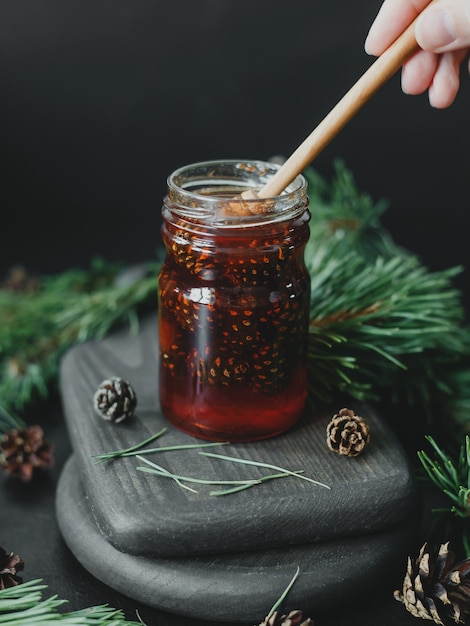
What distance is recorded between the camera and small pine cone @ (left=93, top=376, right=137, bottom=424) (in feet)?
3.46

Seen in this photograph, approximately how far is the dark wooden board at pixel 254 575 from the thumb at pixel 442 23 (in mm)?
490

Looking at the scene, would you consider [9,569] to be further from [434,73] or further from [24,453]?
[434,73]

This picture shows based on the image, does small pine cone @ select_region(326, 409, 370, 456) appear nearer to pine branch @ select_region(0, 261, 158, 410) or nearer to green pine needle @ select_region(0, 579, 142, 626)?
green pine needle @ select_region(0, 579, 142, 626)

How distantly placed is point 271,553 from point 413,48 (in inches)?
20.2

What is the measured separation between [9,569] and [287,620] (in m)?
0.28

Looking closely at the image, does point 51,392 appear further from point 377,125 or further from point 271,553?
point 377,125

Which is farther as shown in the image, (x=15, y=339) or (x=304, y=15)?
(x=304, y=15)

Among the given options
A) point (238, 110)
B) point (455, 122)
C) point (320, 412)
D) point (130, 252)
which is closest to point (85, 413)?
point (320, 412)

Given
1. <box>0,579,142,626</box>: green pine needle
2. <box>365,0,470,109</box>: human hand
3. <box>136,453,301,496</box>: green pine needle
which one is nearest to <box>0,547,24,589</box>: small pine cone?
<box>0,579,142,626</box>: green pine needle

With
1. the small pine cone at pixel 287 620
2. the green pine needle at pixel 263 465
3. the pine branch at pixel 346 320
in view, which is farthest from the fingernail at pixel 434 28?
the small pine cone at pixel 287 620

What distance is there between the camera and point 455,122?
1905 millimetres

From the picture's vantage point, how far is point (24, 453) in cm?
117

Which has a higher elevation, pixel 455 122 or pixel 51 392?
pixel 455 122

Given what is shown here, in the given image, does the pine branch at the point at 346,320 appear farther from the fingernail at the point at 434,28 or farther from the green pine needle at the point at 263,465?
the fingernail at the point at 434,28
